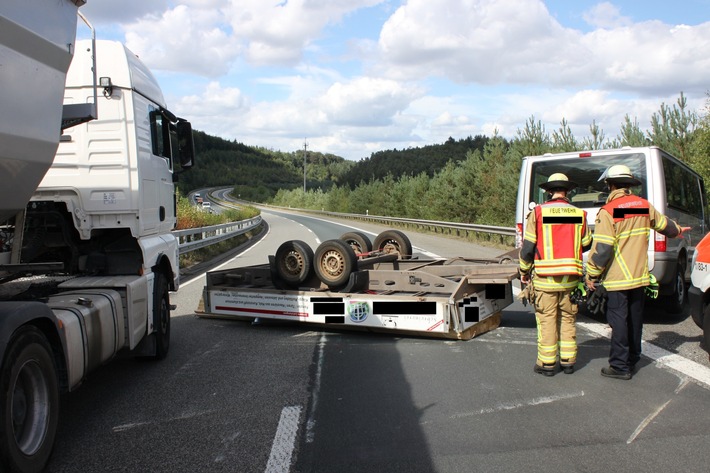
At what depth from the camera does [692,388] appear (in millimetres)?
4996

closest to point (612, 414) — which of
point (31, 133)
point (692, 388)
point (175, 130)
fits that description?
point (692, 388)

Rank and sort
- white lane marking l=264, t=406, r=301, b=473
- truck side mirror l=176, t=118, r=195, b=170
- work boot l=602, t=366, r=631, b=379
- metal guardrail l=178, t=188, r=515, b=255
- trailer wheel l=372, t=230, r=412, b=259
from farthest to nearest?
metal guardrail l=178, t=188, r=515, b=255 → trailer wheel l=372, t=230, r=412, b=259 → truck side mirror l=176, t=118, r=195, b=170 → work boot l=602, t=366, r=631, b=379 → white lane marking l=264, t=406, r=301, b=473

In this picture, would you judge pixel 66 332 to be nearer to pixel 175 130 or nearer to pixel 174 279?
pixel 174 279

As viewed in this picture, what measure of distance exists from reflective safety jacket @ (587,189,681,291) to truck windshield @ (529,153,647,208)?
7.82 feet

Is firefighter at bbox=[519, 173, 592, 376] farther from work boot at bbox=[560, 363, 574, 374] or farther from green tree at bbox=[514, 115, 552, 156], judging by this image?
green tree at bbox=[514, 115, 552, 156]

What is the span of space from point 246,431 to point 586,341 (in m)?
4.23

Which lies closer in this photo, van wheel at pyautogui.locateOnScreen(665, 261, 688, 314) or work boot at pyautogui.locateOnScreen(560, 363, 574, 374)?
work boot at pyautogui.locateOnScreen(560, 363, 574, 374)

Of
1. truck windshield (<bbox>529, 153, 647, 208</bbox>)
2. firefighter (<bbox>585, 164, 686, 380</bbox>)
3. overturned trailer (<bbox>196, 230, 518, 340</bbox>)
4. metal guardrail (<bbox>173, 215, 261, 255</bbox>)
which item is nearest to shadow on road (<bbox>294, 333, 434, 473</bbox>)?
overturned trailer (<bbox>196, 230, 518, 340</bbox>)

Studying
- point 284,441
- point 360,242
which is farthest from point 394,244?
point 284,441

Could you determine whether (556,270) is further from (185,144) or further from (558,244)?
(185,144)

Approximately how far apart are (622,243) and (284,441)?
3.48 m

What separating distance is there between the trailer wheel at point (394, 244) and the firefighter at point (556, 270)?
411 centimetres

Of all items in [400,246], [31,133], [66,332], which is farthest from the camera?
[400,246]

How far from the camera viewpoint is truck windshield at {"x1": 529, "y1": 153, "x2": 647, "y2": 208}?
7.83m
